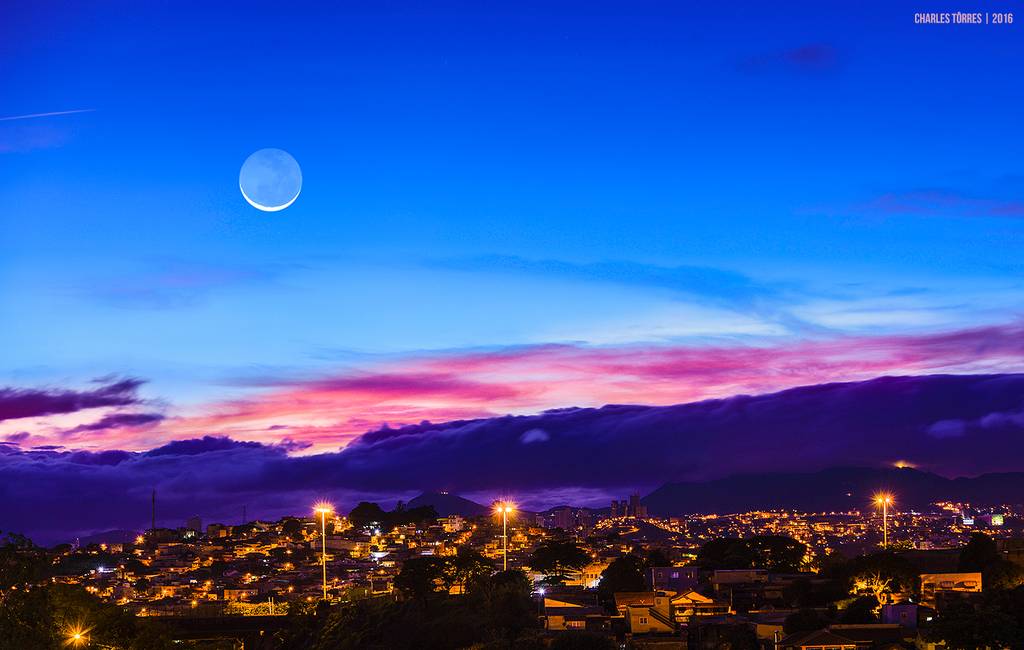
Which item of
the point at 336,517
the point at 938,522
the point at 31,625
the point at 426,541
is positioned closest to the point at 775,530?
the point at 938,522

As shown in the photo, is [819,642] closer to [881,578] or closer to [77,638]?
[881,578]

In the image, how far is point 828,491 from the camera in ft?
498

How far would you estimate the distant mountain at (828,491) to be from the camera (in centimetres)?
13700

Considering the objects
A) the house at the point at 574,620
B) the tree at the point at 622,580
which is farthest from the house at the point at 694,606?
the tree at the point at 622,580

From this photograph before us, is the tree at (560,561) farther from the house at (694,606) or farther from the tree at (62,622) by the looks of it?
the tree at (62,622)

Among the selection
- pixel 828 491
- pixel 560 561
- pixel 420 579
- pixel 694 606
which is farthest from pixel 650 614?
pixel 828 491

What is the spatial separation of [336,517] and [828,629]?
361 ft

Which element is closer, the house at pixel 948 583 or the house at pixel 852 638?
the house at pixel 852 638

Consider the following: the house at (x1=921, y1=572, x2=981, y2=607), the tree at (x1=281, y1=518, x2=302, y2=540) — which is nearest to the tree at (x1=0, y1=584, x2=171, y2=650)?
the house at (x1=921, y1=572, x2=981, y2=607)

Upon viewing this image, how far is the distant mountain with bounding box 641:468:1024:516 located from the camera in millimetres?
137000

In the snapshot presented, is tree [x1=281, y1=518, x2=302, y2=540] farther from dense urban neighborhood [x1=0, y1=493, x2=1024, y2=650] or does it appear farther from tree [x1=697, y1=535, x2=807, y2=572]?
tree [x1=697, y1=535, x2=807, y2=572]

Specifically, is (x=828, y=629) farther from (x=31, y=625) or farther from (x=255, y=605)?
(x=255, y=605)

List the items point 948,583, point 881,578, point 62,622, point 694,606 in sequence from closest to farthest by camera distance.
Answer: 1. point 62,622
2. point 948,583
3. point 881,578
4. point 694,606

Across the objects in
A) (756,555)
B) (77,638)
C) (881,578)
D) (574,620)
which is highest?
(756,555)
